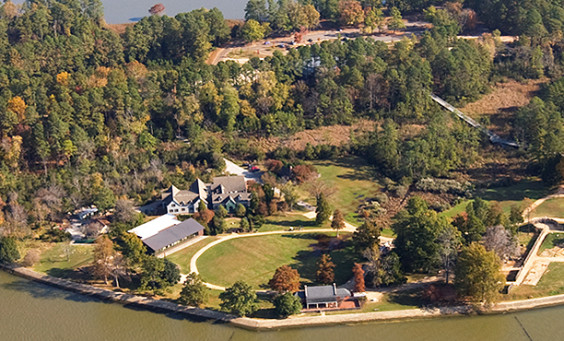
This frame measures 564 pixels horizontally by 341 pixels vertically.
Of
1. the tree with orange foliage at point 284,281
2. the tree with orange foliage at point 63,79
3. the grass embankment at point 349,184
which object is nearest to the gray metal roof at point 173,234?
the tree with orange foliage at point 284,281

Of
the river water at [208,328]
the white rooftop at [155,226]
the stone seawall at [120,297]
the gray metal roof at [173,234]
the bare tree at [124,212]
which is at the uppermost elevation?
the bare tree at [124,212]

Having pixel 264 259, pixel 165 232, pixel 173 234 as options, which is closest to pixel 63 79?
pixel 165 232

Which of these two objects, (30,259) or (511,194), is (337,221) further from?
(30,259)

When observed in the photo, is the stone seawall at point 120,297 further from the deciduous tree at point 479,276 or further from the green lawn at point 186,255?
the deciduous tree at point 479,276

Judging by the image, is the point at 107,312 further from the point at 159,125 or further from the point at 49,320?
the point at 159,125

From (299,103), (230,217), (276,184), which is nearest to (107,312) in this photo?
(230,217)

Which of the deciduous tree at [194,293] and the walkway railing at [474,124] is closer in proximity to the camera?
the deciduous tree at [194,293]

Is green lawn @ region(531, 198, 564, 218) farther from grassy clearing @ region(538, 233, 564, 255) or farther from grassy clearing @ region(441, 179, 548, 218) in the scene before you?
grassy clearing @ region(538, 233, 564, 255)

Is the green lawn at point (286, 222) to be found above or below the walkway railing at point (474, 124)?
below
